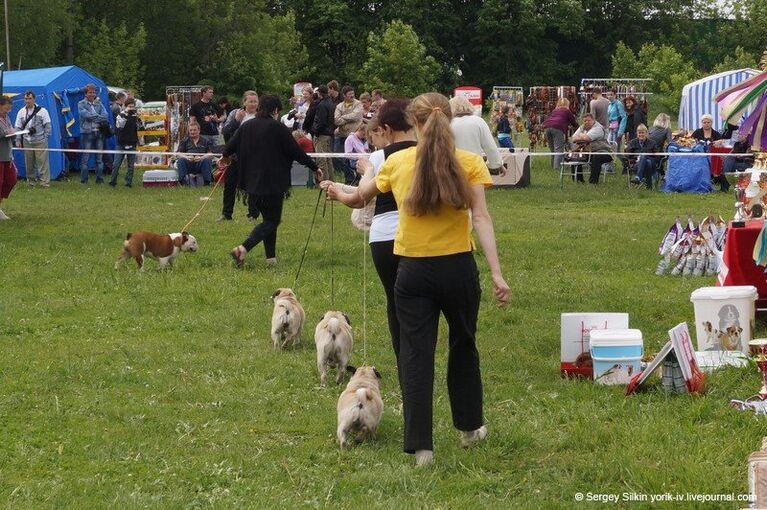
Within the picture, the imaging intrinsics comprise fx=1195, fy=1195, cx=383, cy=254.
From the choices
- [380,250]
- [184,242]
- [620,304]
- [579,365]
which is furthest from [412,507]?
[184,242]

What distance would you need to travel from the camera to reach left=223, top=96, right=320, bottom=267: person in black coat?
40.5 feet

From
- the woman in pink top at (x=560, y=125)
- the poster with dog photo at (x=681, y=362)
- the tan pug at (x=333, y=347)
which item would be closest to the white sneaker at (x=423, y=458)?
the poster with dog photo at (x=681, y=362)

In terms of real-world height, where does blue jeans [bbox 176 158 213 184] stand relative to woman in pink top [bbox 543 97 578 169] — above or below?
below

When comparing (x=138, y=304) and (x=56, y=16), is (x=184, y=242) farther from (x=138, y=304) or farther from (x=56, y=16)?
(x=56, y=16)

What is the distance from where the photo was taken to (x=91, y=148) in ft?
80.1

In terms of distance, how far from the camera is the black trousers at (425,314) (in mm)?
5715

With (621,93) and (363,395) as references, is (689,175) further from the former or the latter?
(363,395)

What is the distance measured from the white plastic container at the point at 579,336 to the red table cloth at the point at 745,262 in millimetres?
1704

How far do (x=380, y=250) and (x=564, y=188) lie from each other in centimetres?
1589

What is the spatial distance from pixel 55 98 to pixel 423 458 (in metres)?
20.3

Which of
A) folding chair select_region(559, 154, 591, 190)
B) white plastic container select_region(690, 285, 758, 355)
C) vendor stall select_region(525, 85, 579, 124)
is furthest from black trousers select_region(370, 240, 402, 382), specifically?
vendor stall select_region(525, 85, 579, 124)

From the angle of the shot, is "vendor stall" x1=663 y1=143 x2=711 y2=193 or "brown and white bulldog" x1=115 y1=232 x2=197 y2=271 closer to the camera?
"brown and white bulldog" x1=115 y1=232 x2=197 y2=271

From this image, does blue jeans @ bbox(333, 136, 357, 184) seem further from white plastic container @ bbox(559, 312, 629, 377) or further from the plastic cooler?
white plastic container @ bbox(559, 312, 629, 377)

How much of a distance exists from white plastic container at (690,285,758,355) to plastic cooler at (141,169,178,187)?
16634 mm
